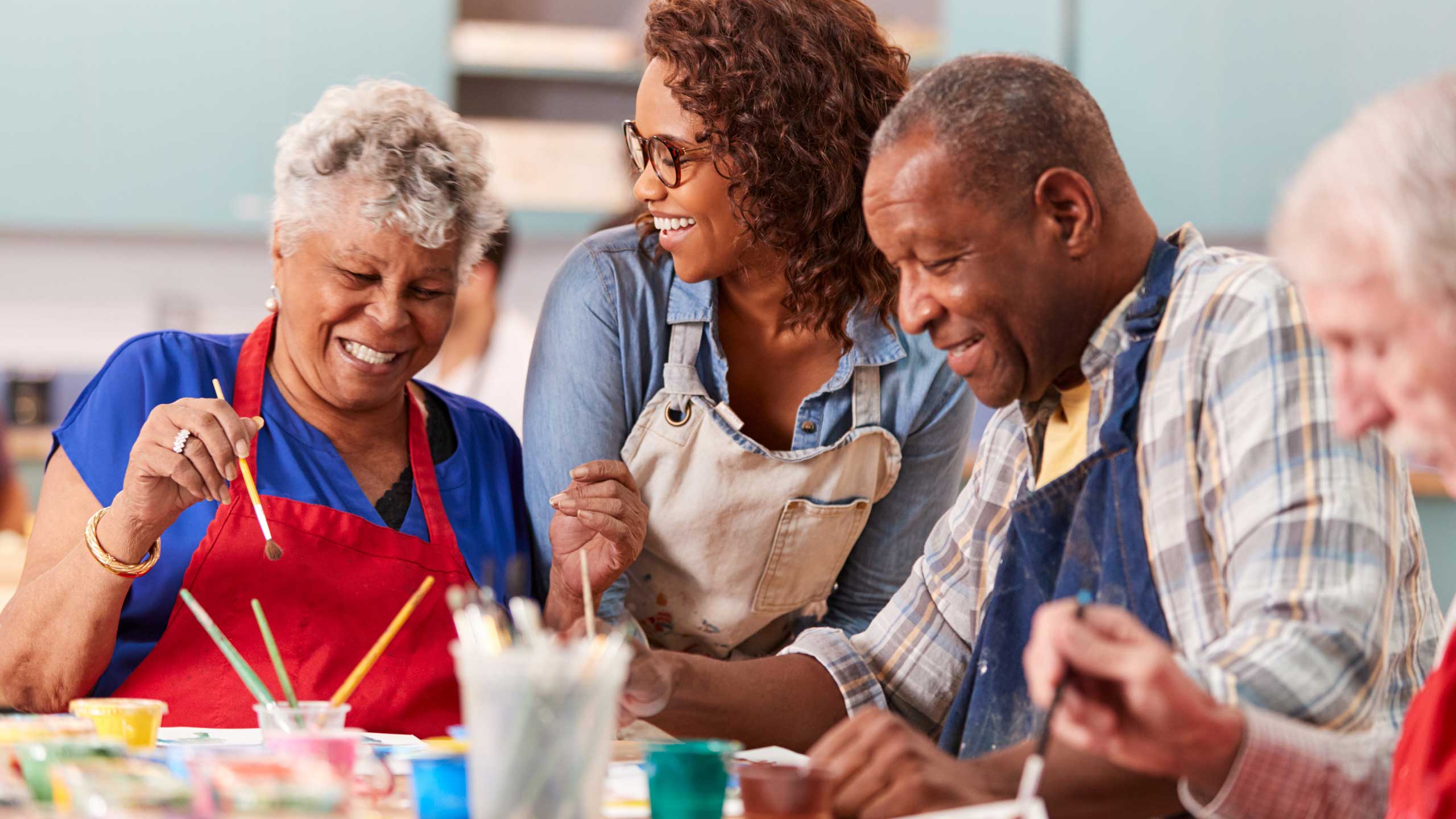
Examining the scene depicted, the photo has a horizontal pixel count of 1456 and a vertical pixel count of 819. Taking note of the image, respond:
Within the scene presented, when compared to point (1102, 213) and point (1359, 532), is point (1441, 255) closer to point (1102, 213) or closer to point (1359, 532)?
point (1359, 532)

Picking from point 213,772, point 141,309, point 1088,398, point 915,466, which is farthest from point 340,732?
point 141,309

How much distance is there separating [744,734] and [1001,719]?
28 centimetres

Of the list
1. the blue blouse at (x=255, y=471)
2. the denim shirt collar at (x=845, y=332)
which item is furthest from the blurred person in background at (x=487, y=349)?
the denim shirt collar at (x=845, y=332)

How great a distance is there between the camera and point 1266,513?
3.67 ft

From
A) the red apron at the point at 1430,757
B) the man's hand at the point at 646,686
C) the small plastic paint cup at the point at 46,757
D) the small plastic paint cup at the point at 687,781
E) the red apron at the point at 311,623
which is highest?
the red apron at the point at 1430,757

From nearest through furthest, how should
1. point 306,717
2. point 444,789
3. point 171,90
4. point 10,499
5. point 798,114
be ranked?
point 444,789, point 306,717, point 798,114, point 10,499, point 171,90

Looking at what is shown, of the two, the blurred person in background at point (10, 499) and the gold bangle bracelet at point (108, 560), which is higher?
the gold bangle bracelet at point (108, 560)

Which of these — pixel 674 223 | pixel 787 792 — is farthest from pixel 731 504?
pixel 787 792

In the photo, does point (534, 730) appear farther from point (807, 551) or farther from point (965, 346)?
point (807, 551)

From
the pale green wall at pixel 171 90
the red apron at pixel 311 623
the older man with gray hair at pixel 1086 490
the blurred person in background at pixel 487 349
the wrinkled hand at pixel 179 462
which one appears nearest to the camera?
the older man with gray hair at pixel 1086 490

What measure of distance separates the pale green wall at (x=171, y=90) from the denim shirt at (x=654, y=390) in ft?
7.87

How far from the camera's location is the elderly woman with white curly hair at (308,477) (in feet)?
5.20

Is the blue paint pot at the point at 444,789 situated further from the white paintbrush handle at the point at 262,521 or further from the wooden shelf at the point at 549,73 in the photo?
the wooden shelf at the point at 549,73

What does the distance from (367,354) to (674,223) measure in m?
0.42
